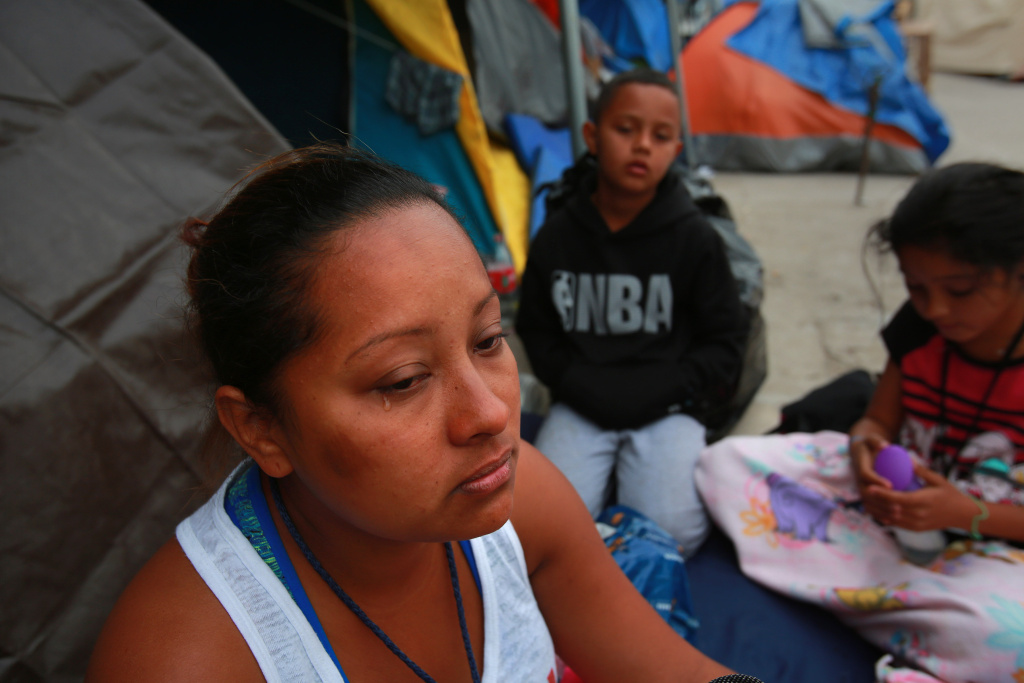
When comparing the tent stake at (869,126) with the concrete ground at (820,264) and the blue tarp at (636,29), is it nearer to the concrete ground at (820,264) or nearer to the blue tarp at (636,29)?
the concrete ground at (820,264)

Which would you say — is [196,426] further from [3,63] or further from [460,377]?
Result: [460,377]

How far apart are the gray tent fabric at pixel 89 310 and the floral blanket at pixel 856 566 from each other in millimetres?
1503

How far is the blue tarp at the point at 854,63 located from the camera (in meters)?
5.25

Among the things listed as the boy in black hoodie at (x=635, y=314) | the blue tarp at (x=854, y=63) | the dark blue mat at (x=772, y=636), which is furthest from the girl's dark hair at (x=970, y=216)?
the blue tarp at (x=854, y=63)

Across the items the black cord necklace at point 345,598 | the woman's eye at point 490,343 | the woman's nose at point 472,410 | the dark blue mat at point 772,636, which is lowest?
the dark blue mat at point 772,636

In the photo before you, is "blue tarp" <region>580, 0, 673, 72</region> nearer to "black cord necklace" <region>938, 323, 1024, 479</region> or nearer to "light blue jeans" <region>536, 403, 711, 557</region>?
"light blue jeans" <region>536, 403, 711, 557</region>

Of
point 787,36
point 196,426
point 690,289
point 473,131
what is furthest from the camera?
point 787,36

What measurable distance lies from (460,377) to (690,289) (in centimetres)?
159

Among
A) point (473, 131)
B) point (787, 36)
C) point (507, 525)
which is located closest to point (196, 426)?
point (507, 525)

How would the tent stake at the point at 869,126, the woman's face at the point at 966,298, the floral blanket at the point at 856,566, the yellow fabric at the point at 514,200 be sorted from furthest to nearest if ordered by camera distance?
the tent stake at the point at 869,126 < the yellow fabric at the point at 514,200 < the woman's face at the point at 966,298 < the floral blanket at the point at 856,566

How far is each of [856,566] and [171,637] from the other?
164 centimetres

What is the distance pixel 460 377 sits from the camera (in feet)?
2.54

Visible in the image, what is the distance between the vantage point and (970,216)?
5.00ft

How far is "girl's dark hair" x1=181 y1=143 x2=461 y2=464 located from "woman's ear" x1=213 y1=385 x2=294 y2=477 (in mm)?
18
